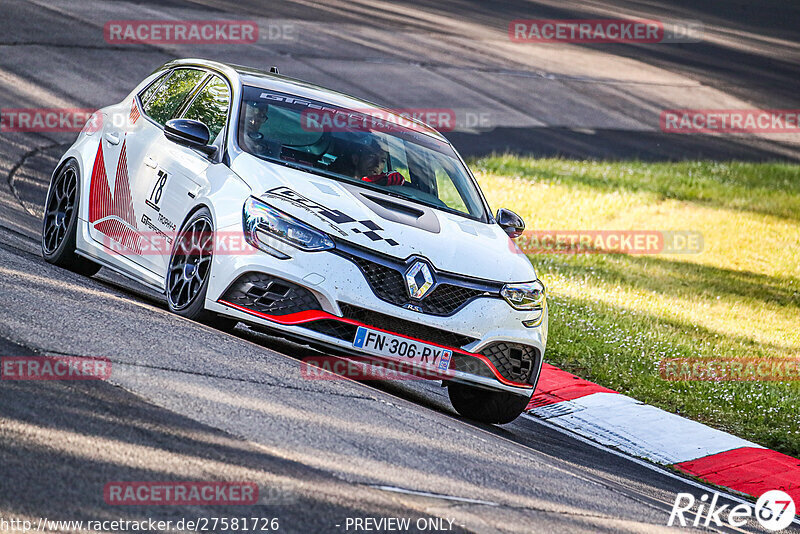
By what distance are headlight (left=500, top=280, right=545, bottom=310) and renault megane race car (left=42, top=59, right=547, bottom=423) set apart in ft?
0.04

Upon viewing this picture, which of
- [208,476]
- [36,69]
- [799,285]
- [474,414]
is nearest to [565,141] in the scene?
[799,285]

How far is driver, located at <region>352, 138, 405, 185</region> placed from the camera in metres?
8.32

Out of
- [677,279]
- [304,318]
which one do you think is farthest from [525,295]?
[677,279]

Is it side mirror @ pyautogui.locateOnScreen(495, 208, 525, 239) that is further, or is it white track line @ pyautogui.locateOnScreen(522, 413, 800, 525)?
side mirror @ pyautogui.locateOnScreen(495, 208, 525, 239)

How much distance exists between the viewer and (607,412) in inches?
375

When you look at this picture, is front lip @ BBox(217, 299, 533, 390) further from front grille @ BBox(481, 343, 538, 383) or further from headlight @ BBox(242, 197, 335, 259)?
headlight @ BBox(242, 197, 335, 259)

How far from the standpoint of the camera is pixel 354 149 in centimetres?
845

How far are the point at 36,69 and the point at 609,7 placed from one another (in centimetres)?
2589

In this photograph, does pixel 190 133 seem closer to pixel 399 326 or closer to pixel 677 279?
pixel 399 326

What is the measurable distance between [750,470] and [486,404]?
6.87 feet

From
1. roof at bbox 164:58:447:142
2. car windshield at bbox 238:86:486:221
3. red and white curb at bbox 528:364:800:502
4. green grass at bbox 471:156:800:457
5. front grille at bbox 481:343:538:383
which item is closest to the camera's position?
front grille at bbox 481:343:538:383

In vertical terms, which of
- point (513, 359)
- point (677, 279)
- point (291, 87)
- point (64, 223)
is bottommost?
point (677, 279)

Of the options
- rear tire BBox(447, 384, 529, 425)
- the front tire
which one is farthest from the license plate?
the front tire

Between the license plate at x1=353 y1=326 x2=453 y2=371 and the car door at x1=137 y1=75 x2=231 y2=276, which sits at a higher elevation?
the car door at x1=137 y1=75 x2=231 y2=276
